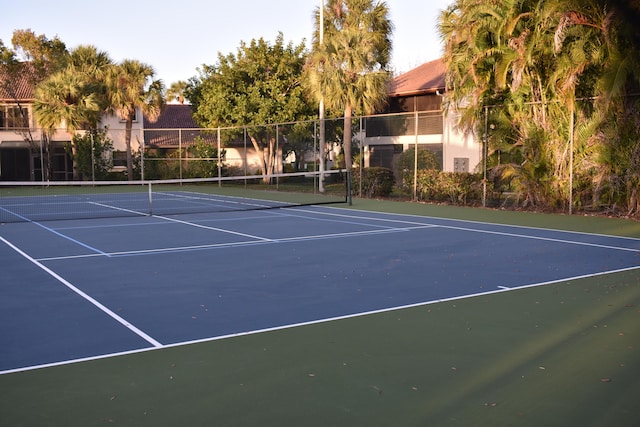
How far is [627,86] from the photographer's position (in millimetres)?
17250

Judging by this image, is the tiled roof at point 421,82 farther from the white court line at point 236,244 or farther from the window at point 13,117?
the window at point 13,117

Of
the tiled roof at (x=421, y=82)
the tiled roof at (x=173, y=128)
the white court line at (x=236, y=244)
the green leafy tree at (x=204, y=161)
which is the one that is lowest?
the white court line at (x=236, y=244)

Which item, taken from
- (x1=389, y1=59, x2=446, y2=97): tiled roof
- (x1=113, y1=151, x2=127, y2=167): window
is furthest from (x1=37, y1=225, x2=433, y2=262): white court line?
(x1=113, y1=151, x2=127, y2=167): window

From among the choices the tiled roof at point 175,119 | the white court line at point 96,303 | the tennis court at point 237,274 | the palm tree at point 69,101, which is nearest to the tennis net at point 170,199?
Result: the tennis court at point 237,274

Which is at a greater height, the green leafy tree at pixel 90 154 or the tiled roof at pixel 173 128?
the tiled roof at pixel 173 128

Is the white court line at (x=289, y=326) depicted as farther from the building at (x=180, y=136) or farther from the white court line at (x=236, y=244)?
the building at (x=180, y=136)

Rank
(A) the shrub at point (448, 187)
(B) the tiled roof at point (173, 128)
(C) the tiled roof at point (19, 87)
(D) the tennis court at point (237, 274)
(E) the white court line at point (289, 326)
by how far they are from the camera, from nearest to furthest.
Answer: (E) the white court line at point (289, 326) → (D) the tennis court at point (237, 274) → (A) the shrub at point (448, 187) → (C) the tiled roof at point (19, 87) → (B) the tiled roof at point (173, 128)

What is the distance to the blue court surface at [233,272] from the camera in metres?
6.88

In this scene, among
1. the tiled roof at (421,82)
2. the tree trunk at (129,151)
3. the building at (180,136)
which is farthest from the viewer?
the tree trunk at (129,151)

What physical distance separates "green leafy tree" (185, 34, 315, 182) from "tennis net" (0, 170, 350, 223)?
9.47 ft

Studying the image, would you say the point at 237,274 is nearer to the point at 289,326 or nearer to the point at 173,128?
the point at 289,326

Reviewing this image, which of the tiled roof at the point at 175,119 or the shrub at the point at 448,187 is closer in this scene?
the shrub at the point at 448,187

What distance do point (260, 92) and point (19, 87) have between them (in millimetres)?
16246

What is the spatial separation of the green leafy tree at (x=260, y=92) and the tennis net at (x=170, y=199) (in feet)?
9.47
